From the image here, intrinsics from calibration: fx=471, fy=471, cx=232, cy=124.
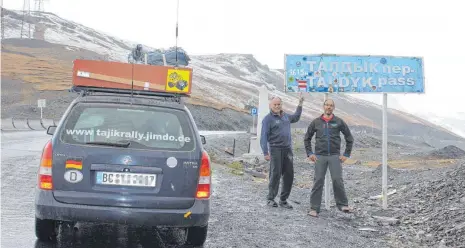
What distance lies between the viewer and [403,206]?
9.70 metres

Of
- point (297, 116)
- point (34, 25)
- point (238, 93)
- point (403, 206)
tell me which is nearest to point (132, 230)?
point (297, 116)

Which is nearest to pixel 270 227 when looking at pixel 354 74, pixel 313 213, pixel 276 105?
pixel 313 213

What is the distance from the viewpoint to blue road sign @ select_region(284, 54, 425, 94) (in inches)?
368

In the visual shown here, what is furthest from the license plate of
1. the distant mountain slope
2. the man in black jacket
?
the distant mountain slope

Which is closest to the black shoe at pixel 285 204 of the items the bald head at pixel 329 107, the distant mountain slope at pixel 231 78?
the bald head at pixel 329 107

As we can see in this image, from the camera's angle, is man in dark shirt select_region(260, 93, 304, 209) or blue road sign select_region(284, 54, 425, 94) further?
blue road sign select_region(284, 54, 425, 94)

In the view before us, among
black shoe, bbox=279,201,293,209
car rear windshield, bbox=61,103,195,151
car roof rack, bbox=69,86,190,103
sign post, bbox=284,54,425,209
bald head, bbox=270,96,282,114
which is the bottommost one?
black shoe, bbox=279,201,293,209

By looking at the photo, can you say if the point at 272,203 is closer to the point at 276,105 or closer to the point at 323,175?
the point at 323,175

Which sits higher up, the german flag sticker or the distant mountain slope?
the distant mountain slope

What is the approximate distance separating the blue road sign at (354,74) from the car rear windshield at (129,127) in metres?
4.61

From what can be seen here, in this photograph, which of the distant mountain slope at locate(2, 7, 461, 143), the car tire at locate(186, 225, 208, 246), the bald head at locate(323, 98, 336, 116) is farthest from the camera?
the distant mountain slope at locate(2, 7, 461, 143)

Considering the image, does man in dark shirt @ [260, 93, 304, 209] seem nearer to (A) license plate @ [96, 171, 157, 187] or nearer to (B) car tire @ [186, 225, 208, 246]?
(B) car tire @ [186, 225, 208, 246]

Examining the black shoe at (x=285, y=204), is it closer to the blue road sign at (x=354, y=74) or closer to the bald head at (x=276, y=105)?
the bald head at (x=276, y=105)

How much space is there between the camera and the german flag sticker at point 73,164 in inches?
186
